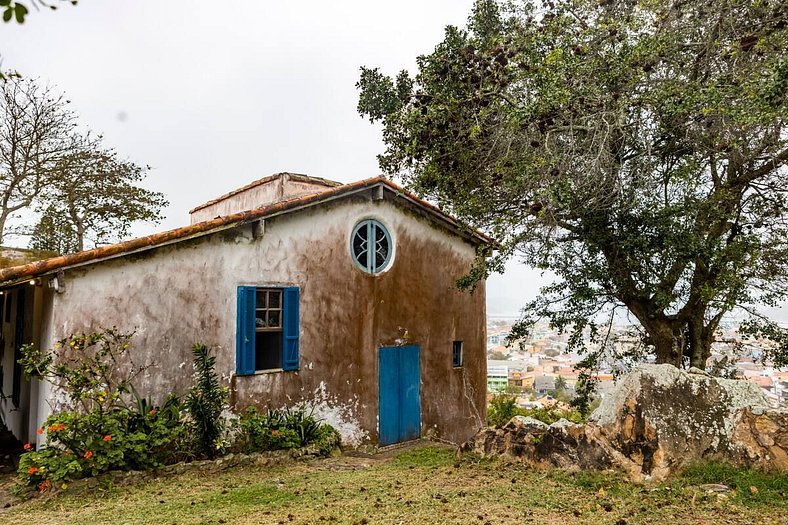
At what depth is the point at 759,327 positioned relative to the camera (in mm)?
8555

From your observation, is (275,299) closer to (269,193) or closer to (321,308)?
(321,308)

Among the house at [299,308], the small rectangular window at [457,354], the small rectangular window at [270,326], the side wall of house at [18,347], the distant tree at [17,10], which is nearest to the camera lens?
the distant tree at [17,10]

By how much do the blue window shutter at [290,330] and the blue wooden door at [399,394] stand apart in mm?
1986

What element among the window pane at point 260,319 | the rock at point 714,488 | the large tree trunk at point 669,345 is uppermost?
the window pane at point 260,319

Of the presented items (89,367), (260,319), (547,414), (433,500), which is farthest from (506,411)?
(89,367)

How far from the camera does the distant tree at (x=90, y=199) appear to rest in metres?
17.1

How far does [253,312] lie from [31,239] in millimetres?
14331

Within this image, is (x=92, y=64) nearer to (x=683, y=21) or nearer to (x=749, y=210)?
(x=683, y=21)

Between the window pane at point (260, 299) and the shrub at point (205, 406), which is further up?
the window pane at point (260, 299)

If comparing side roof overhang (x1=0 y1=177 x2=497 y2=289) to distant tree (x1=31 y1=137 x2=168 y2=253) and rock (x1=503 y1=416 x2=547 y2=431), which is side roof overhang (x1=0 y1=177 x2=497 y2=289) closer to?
rock (x1=503 y1=416 x2=547 y2=431)

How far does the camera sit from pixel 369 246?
10531 millimetres

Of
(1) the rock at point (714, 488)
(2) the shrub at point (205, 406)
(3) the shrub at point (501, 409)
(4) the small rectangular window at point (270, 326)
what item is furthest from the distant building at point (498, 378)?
(1) the rock at point (714, 488)

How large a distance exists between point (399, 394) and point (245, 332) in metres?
3.71

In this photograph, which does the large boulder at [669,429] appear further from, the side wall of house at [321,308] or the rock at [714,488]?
the side wall of house at [321,308]
